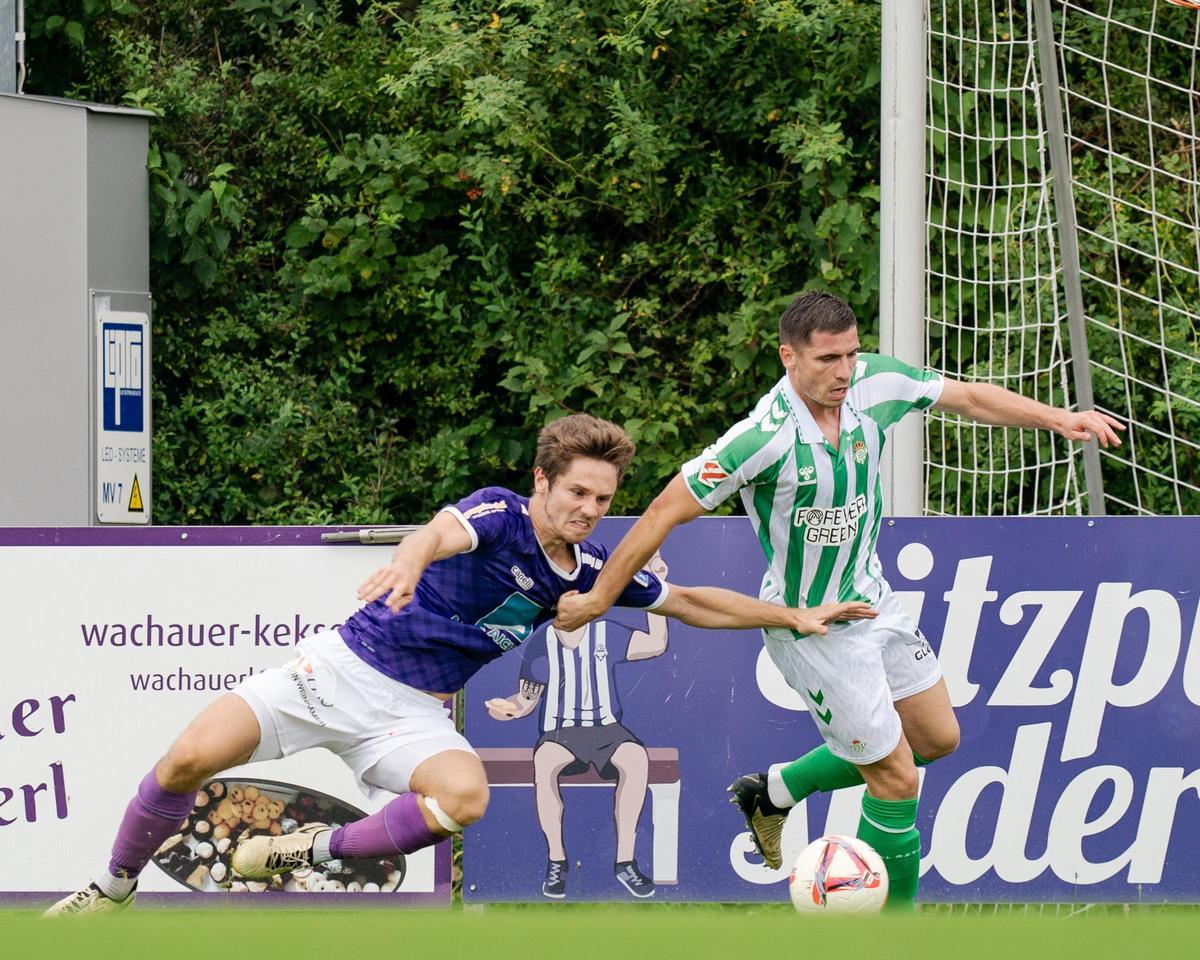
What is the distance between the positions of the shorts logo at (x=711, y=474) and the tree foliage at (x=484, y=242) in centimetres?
491

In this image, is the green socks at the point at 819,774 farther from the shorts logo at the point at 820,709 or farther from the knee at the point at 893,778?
the shorts logo at the point at 820,709

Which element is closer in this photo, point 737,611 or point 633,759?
point 737,611

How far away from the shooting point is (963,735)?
6.30 m

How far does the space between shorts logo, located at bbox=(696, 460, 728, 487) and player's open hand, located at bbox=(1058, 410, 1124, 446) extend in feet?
3.70

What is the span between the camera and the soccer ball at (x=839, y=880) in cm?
525

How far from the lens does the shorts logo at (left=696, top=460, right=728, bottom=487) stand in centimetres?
530

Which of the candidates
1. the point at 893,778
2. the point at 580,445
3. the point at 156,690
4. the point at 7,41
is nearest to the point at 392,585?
the point at 580,445

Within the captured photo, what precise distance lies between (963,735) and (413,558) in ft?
8.47

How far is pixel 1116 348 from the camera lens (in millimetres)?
9836

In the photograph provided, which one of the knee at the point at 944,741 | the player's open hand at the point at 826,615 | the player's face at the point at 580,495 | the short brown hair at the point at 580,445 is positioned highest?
the short brown hair at the point at 580,445

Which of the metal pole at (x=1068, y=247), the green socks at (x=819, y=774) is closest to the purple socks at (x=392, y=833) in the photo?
the green socks at (x=819, y=774)

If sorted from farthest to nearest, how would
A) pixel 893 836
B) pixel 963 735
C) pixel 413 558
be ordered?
pixel 963 735 < pixel 893 836 < pixel 413 558

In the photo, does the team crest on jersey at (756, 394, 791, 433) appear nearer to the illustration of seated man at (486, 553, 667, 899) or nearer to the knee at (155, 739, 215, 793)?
the illustration of seated man at (486, 553, 667, 899)

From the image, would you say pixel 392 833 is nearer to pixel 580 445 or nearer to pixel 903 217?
pixel 580 445
